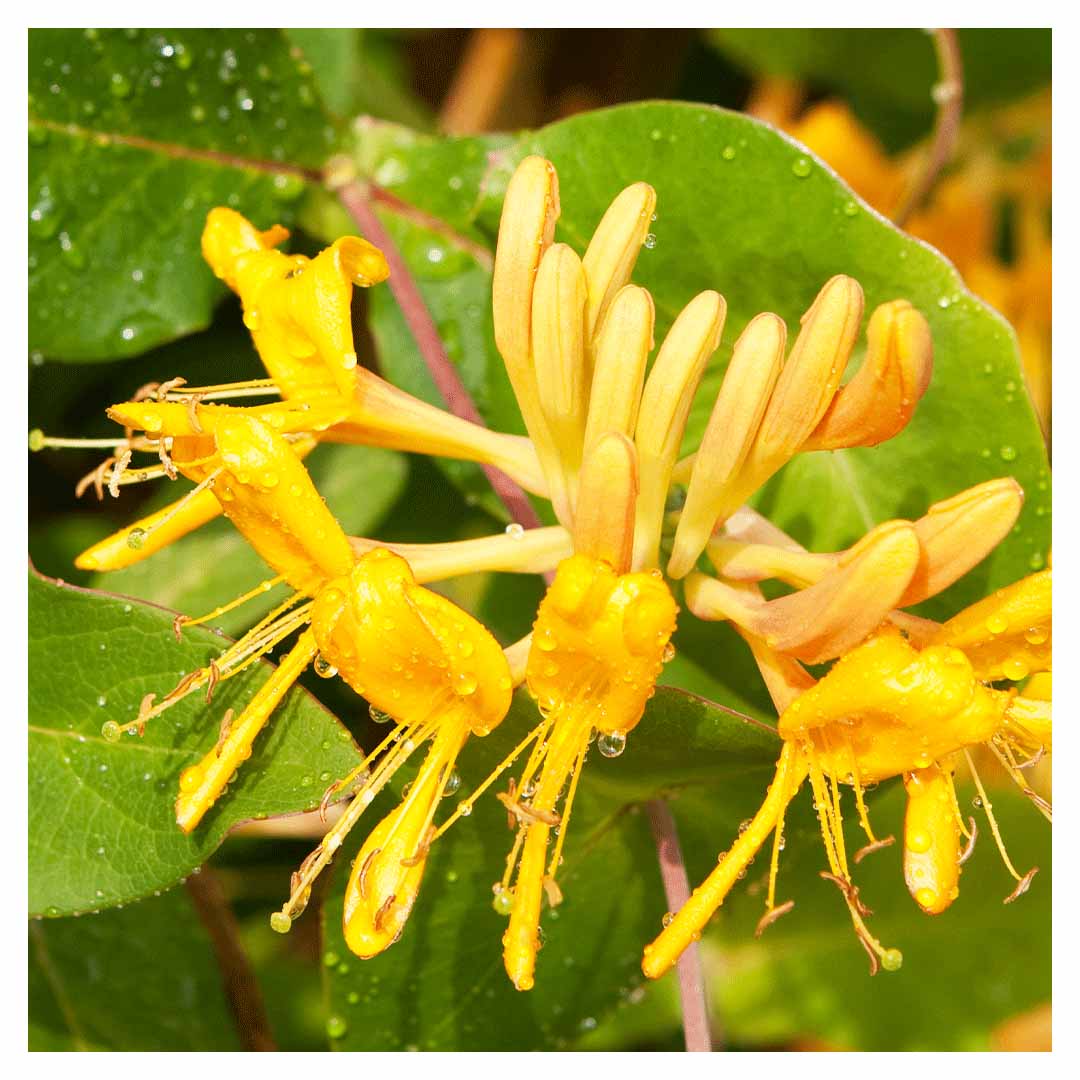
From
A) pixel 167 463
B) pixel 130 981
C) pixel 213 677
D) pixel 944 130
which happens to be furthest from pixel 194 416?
pixel 944 130

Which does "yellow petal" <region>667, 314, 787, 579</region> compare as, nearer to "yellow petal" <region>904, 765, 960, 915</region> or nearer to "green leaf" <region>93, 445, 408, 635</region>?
"yellow petal" <region>904, 765, 960, 915</region>

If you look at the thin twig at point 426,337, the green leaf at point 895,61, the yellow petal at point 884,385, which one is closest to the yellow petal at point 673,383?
the yellow petal at point 884,385

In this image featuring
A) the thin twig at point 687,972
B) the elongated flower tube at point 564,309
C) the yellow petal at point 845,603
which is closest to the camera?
the yellow petal at point 845,603

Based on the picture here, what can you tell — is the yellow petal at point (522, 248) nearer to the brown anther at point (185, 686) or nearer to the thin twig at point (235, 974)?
the brown anther at point (185, 686)

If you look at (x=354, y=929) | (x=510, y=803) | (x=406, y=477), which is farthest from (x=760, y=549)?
(x=406, y=477)

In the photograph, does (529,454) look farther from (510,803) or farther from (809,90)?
(809,90)
